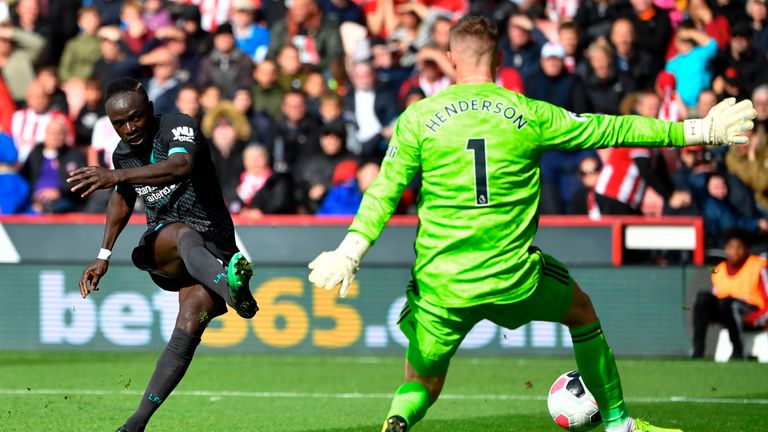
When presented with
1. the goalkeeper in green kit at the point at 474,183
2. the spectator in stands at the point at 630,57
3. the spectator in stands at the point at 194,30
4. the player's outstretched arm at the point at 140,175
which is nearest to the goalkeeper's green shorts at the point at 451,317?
the goalkeeper in green kit at the point at 474,183

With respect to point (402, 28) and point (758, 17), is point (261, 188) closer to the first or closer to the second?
point (402, 28)

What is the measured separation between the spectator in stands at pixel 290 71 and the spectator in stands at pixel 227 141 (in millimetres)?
864

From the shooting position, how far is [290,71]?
1589 cm

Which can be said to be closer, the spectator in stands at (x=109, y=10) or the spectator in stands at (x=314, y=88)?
the spectator in stands at (x=314, y=88)

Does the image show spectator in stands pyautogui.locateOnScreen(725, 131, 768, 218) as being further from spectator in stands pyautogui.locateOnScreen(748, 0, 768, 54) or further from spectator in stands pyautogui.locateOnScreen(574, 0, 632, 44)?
spectator in stands pyautogui.locateOnScreen(574, 0, 632, 44)

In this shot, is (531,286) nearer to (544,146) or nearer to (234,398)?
(544,146)

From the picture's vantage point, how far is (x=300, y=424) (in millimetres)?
8742

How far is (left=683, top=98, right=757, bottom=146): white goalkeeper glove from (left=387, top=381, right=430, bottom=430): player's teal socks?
5.43 feet

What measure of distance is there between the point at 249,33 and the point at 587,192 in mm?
5390

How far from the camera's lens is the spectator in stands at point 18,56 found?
17.0 metres

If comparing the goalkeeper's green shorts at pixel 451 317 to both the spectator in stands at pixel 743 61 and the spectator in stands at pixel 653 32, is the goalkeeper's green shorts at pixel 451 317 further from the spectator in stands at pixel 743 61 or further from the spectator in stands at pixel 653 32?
the spectator in stands at pixel 653 32

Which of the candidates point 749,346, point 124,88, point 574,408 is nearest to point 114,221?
point 124,88

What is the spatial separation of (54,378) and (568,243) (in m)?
5.17

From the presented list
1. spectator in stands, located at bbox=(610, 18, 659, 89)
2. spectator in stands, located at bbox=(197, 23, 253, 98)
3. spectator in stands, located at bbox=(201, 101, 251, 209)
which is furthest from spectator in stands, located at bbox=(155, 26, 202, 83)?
spectator in stands, located at bbox=(610, 18, 659, 89)
